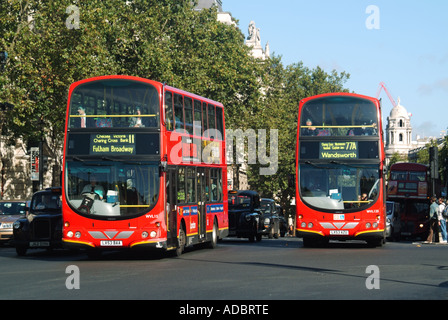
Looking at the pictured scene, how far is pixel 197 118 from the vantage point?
24078 millimetres

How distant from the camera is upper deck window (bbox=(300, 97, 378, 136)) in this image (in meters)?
25.6

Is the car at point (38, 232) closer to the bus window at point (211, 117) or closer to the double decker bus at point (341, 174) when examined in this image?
the bus window at point (211, 117)

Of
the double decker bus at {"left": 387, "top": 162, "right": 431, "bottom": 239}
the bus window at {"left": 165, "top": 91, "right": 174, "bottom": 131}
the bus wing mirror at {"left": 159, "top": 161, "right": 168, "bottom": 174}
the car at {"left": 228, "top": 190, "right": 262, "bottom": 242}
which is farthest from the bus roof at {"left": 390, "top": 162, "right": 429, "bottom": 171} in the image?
the bus wing mirror at {"left": 159, "top": 161, "right": 168, "bottom": 174}

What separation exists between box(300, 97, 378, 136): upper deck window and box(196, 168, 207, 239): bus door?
3325 millimetres

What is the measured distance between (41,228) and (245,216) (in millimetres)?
10492

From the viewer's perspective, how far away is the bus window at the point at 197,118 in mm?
23828

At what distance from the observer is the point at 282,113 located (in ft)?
241

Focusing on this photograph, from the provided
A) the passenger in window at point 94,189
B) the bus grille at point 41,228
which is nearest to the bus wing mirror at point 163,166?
the passenger in window at point 94,189

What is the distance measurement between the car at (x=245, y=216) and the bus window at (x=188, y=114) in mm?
9513

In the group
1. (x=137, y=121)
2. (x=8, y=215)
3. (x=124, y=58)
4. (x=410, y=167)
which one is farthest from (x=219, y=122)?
(x=410, y=167)

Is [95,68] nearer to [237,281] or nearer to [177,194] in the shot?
[177,194]

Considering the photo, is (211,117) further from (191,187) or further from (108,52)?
(108,52)
